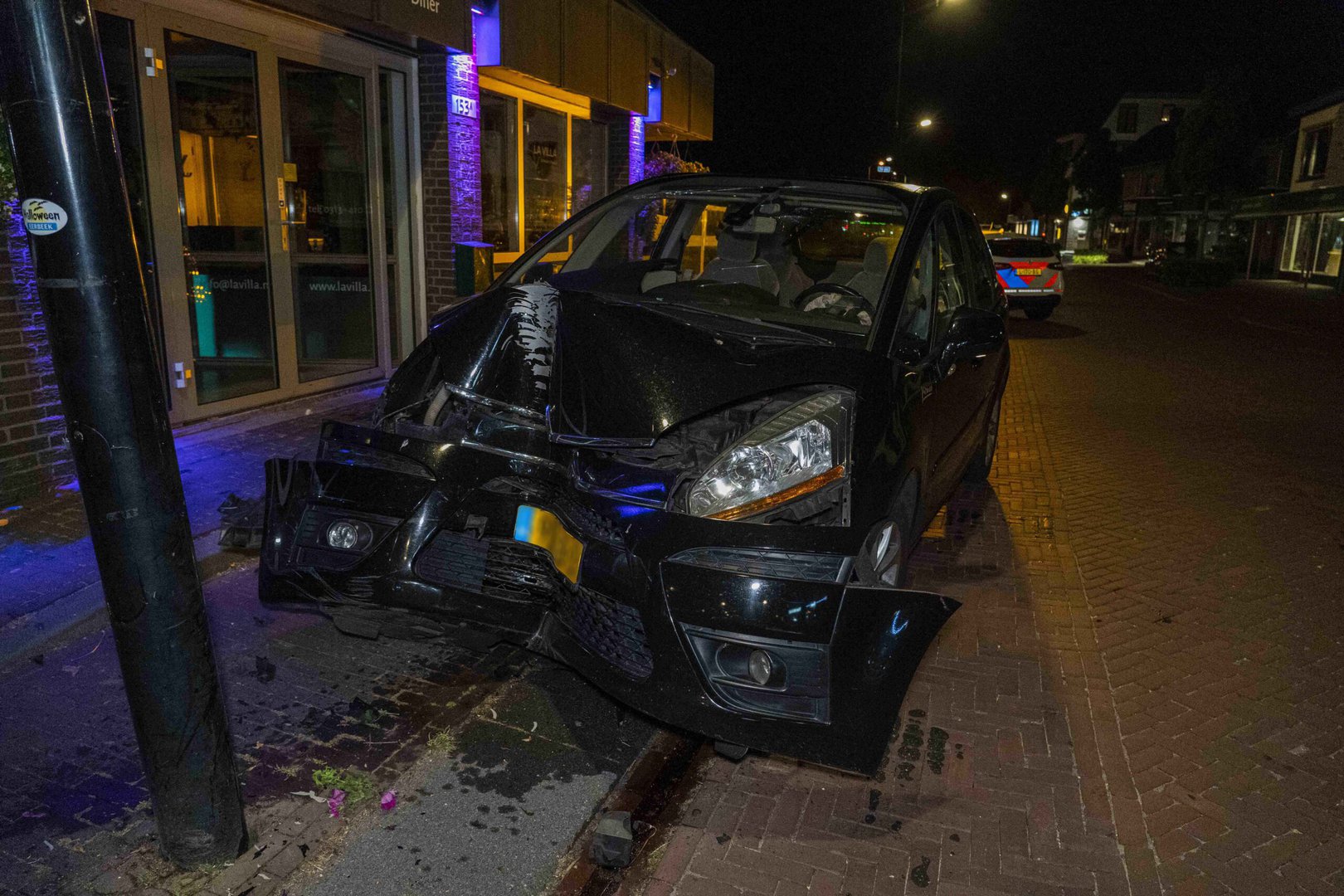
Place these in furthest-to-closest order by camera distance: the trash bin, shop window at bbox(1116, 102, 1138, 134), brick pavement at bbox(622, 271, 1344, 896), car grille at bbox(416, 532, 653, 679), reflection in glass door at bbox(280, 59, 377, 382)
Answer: shop window at bbox(1116, 102, 1138, 134) < the trash bin < reflection in glass door at bbox(280, 59, 377, 382) < car grille at bbox(416, 532, 653, 679) < brick pavement at bbox(622, 271, 1344, 896)

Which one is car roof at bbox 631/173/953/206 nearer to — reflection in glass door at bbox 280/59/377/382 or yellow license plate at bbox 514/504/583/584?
yellow license plate at bbox 514/504/583/584

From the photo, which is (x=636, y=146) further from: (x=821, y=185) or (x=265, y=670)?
(x=265, y=670)

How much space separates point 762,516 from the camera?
294 centimetres

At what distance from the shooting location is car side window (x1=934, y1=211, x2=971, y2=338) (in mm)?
4422

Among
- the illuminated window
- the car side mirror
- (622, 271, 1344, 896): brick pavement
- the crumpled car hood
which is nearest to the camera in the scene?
→ (622, 271, 1344, 896): brick pavement

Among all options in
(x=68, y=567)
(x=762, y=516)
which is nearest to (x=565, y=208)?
(x=68, y=567)

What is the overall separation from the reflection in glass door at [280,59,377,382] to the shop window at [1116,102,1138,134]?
263 ft

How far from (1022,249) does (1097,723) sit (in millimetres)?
16854

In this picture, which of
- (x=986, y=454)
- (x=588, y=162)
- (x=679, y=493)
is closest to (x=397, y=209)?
(x=588, y=162)

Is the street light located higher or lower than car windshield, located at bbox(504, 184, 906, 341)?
higher

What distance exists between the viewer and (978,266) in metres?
5.65

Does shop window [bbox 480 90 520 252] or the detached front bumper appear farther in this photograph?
shop window [bbox 480 90 520 252]

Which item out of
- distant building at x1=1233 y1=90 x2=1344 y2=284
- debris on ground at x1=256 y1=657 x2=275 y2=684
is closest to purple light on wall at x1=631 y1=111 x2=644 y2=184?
debris on ground at x1=256 y1=657 x2=275 y2=684

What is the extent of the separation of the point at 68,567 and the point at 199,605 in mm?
2608
